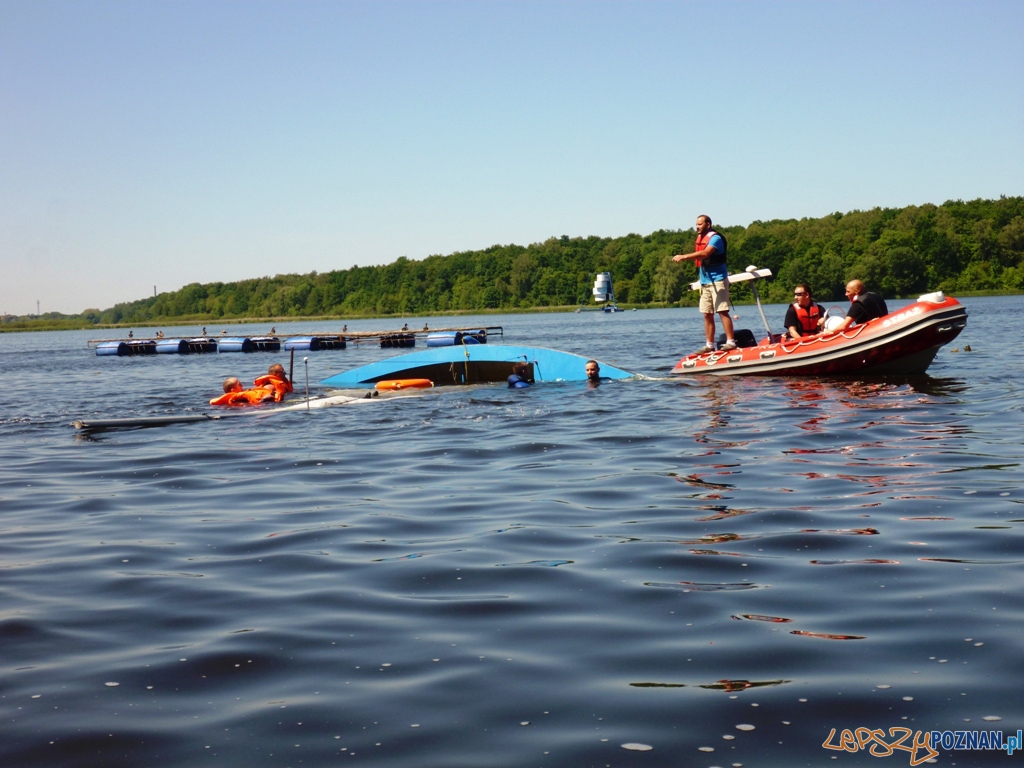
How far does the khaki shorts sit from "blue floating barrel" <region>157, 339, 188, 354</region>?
4738 centimetres

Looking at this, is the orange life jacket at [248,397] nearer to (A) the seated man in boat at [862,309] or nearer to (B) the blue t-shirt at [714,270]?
(B) the blue t-shirt at [714,270]

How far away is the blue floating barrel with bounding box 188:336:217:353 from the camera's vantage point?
61.7 meters

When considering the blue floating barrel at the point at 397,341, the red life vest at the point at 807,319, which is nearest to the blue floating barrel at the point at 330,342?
the blue floating barrel at the point at 397,341

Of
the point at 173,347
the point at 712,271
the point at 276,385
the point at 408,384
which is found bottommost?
the point at 408,384

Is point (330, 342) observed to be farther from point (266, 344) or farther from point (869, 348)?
point (869, 348)

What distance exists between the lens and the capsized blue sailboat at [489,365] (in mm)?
20500

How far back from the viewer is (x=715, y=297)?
18547 millimetres

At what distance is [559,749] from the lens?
3.78 metres

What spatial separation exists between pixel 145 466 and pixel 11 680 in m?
7.52

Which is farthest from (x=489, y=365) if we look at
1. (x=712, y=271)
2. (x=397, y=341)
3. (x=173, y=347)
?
(x=173, y=347)

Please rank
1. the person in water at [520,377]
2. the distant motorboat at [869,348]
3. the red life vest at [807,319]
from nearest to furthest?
1. the distant motorboat at [869,348]
2. the red life vest at [807,319]
3. the person in water at [520,377]

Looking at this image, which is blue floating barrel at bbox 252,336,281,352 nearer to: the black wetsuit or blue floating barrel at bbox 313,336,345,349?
blue floating barrel at bbox 313,336,345,349

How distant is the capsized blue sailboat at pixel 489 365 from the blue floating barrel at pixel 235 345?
41.6 metres

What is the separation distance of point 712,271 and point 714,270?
0.14 feet
